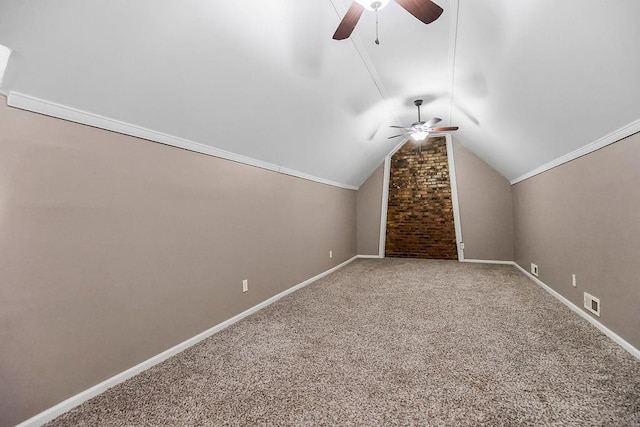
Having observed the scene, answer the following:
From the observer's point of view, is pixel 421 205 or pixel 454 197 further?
pixel 421 205

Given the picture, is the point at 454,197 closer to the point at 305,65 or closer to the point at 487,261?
the point at 487,261

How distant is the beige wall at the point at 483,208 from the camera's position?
5.50 meters

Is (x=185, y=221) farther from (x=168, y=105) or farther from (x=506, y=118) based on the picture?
(x=506, y=118)

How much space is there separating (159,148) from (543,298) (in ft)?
14.1

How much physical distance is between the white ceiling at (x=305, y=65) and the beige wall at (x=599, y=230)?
28 centimetres

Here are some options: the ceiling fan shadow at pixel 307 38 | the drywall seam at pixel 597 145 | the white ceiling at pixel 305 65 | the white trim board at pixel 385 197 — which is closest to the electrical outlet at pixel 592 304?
the drywall seam at pixel 597 145

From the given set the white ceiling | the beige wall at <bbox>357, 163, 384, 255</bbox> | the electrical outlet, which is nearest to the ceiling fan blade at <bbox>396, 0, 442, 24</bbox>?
the white ceiling

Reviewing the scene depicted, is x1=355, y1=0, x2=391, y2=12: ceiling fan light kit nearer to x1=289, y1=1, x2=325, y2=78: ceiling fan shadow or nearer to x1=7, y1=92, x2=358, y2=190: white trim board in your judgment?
x1=289, y1=1, x2=325, y2=78: ceiling fan shadow

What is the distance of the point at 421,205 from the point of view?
6.18 m

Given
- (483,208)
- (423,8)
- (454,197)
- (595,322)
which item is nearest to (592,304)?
(595,322)

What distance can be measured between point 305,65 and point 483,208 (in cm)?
488

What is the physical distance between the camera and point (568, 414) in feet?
4.78

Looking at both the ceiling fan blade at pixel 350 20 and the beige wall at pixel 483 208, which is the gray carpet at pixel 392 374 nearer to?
the ceiling fan blade at pixel 350 20

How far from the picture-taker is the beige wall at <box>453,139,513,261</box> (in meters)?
5.50
